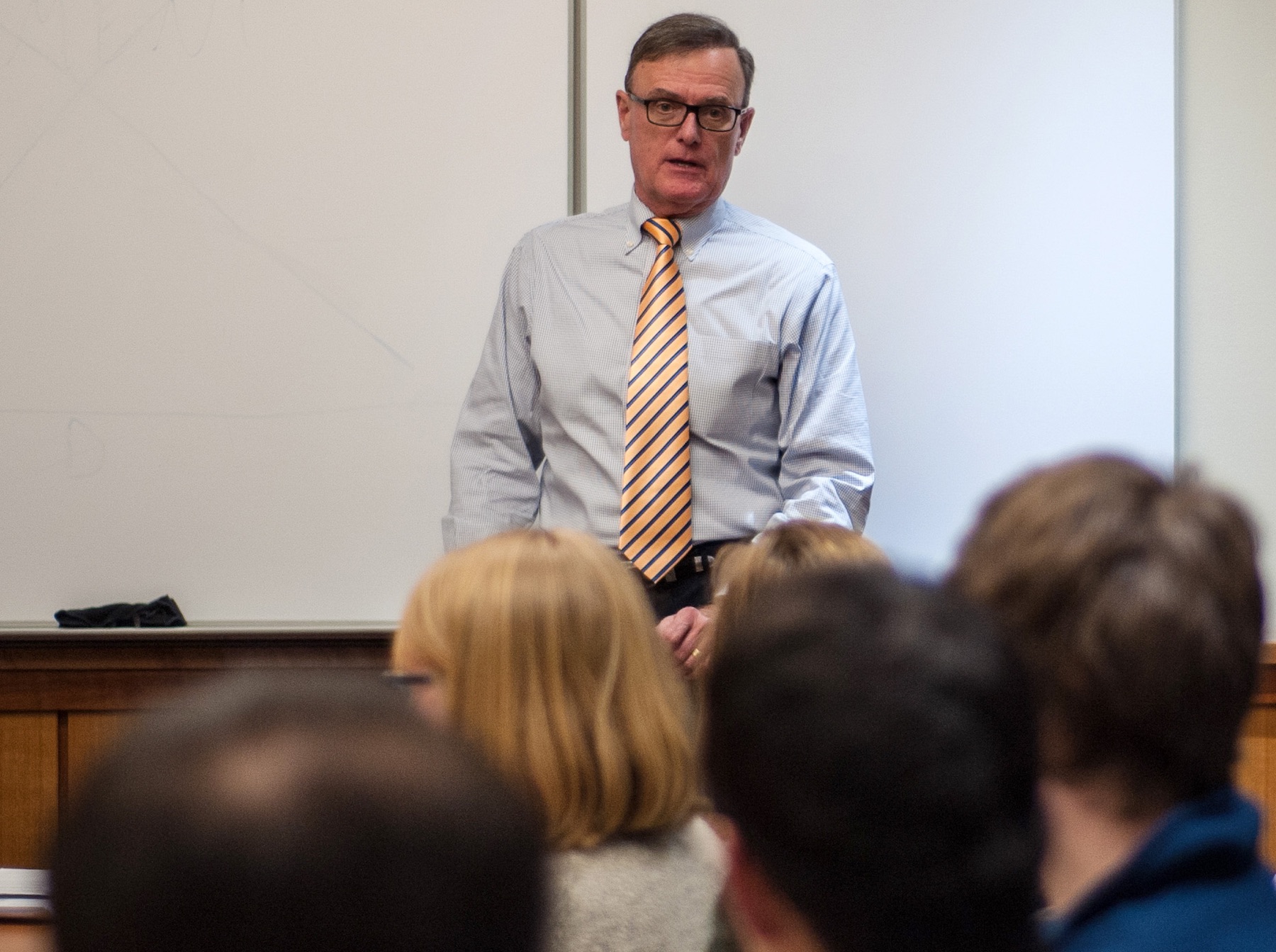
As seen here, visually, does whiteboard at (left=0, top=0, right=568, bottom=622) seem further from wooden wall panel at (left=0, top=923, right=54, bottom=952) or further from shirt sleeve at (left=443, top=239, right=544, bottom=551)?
wooden wall panel at (left=0, top=923, right=54, bottom=952)

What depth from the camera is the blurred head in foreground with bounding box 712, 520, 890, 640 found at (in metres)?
1.54

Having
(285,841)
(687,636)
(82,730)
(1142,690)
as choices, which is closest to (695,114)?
(687,636)

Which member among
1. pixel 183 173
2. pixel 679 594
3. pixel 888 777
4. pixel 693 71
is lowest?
pixel 679 594

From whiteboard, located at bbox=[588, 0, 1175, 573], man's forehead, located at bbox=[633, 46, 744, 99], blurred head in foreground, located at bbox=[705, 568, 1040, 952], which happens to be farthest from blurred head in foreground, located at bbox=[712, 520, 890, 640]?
whiteboard, located at bbox=[588, 0, 1175, 573]

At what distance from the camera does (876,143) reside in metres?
2.79

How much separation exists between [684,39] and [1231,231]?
4.06ft

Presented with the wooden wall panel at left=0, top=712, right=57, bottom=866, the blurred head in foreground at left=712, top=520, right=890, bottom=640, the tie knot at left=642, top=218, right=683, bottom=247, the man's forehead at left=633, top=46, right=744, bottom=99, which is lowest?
the wooden wall panel at left=0, top=712, right=57, bottom=866

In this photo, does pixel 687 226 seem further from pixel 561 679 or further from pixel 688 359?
pixel 561 679

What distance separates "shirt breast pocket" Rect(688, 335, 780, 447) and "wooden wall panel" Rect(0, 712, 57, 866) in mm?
1429

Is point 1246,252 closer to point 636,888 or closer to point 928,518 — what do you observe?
point 928,518

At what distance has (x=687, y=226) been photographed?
2.53 metres

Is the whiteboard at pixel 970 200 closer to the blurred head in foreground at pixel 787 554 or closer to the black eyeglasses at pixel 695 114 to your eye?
the black eyeglasses at pixel 695 114

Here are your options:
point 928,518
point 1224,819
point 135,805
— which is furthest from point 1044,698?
point 928,518

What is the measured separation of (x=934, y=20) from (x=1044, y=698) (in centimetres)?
223
